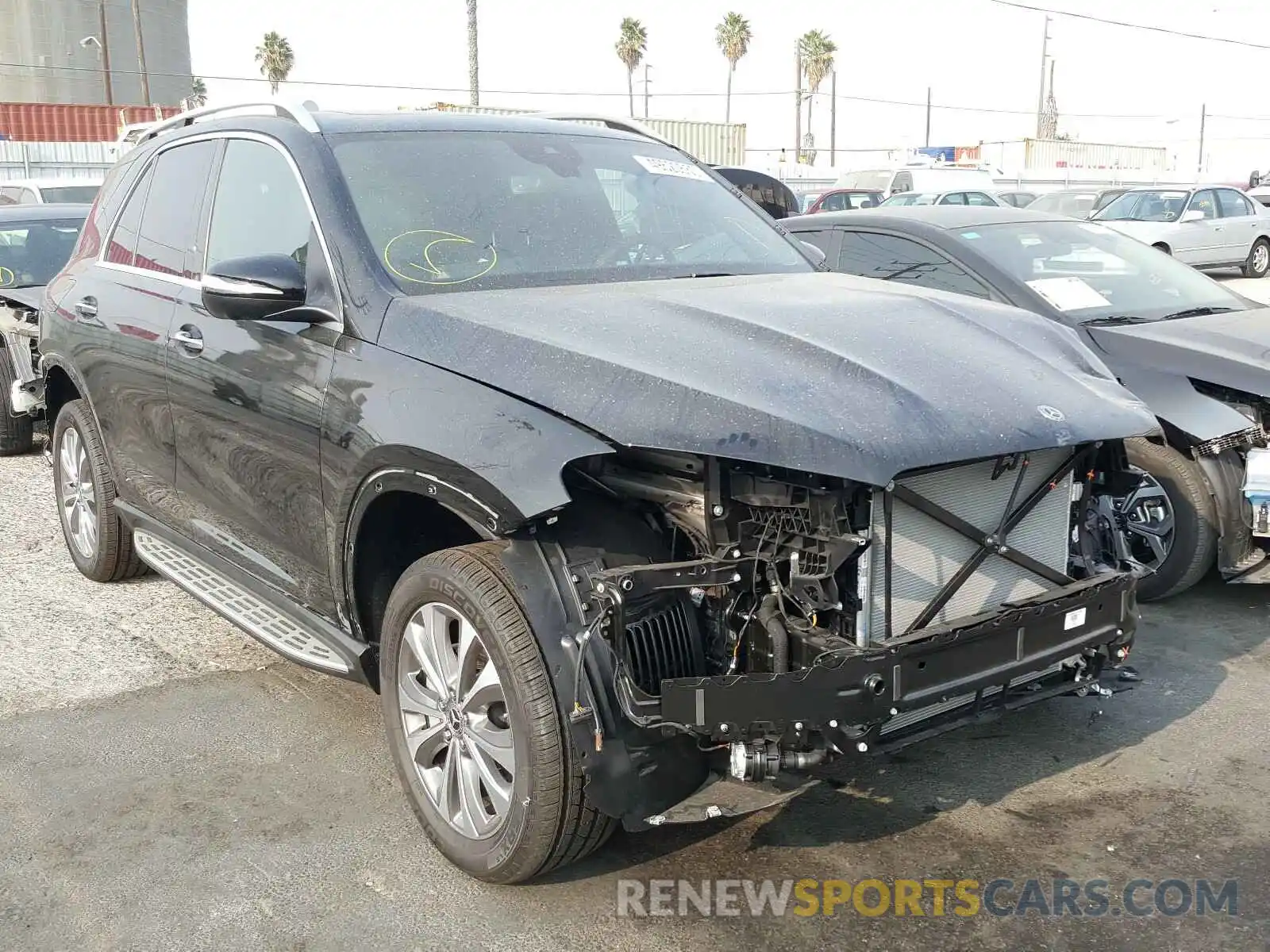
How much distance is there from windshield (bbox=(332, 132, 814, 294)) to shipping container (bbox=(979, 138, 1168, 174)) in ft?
144

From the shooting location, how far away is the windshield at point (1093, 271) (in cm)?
597

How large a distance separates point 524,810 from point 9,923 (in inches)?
53.2

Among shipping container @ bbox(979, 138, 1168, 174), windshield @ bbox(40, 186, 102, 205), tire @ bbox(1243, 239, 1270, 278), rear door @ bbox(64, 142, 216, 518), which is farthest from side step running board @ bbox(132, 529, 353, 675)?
shipping container @ bbox(979, 138, 1168, 174)

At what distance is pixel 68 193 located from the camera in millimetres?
15820

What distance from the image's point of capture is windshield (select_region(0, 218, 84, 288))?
8578 mm

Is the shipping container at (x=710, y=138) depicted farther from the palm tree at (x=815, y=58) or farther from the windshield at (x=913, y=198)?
the palm tree at (x=815, y=58)

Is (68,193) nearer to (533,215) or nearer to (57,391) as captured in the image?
(57,391)

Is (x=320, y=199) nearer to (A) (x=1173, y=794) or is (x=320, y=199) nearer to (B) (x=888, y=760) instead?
(B) (x=888, y=760)

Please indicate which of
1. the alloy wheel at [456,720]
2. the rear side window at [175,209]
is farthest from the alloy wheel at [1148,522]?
the rear side window at [175,209]

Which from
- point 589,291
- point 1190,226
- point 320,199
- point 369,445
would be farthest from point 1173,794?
point 1190,226

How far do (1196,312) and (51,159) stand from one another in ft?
98.3

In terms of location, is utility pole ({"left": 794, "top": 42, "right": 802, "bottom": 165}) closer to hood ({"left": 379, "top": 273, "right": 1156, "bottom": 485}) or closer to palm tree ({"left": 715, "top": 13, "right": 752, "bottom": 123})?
palm tree ({"left": 715, "top": 13, "right": 752, "bottom": 123})

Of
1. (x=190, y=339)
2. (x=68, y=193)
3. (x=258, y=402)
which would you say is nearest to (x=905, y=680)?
(x=258, y=402)

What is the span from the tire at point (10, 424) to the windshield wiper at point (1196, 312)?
7261 millimetres
